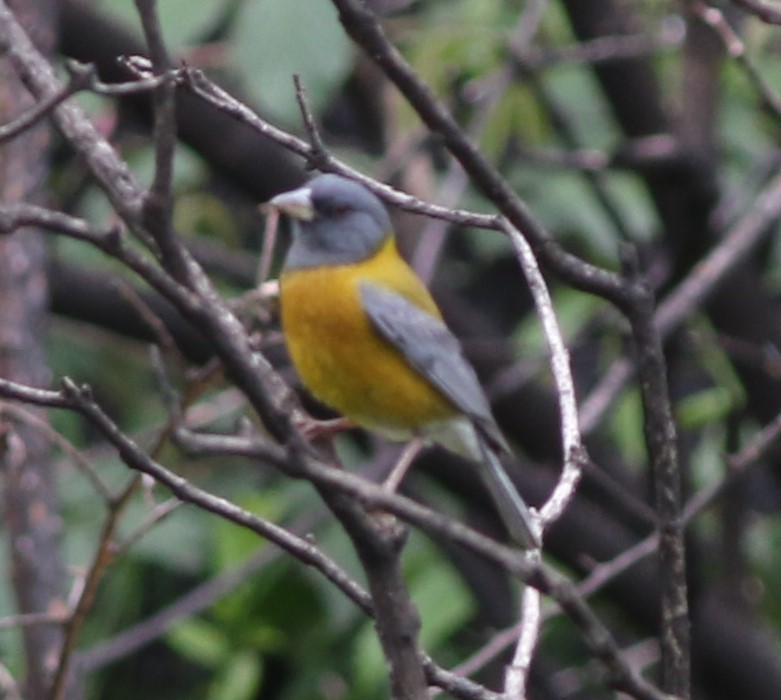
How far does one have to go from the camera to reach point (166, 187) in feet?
4.96

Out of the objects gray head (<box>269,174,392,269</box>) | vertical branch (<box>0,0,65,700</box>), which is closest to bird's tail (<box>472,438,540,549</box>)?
gray head (<box>269,174,392,269</box>)

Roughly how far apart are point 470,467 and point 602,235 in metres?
0.77

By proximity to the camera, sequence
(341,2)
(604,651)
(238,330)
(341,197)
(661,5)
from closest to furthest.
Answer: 1. (604,651)
2. (238,330)
3. (341,2)
4. (341,197)
5. (661,5)

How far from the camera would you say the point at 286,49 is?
11.9ft

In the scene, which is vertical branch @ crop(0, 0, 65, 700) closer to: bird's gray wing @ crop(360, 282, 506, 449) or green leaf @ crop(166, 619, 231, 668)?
bird's gray wing @ crop(360, 282, 506, 449)

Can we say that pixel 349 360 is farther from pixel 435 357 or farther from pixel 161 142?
pixel 161 142

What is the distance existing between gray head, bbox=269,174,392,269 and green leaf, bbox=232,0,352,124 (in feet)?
0.76

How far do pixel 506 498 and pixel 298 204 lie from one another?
2.56ft

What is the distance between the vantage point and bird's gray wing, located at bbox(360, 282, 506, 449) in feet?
11.0

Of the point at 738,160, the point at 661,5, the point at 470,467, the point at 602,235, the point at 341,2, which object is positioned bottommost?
the point at 341,2

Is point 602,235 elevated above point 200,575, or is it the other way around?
point 602,235

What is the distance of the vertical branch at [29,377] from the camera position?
10.8 feet

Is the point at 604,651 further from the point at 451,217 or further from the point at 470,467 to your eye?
the point at 470,467

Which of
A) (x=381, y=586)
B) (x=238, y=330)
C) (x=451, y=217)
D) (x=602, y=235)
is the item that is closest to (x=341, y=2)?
(x=451, y=217)
